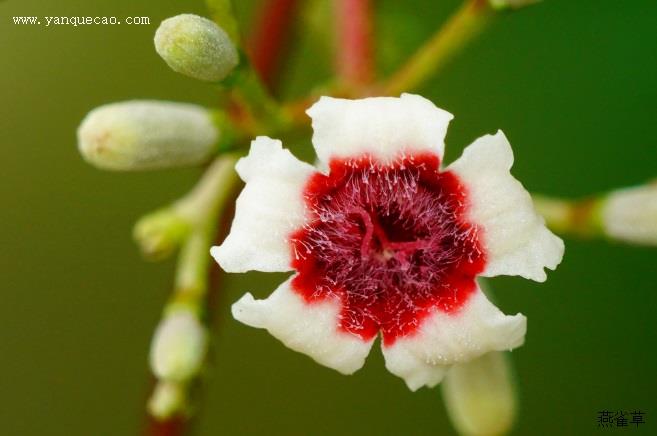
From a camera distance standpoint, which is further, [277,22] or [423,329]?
[277,22]

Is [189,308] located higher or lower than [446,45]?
lower

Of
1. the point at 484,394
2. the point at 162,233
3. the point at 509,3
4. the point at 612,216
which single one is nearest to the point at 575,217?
the point at 612,216

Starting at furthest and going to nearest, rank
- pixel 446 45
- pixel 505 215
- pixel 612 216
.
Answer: pixel 612 216, pixel 446 45, pixel 505 215

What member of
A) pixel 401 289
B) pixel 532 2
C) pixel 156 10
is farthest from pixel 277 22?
pixel 401 289

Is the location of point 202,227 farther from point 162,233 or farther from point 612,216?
point 612,216

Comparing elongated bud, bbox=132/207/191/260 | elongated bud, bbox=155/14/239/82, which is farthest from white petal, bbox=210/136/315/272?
elongated bud, bbox=132/207/191/260

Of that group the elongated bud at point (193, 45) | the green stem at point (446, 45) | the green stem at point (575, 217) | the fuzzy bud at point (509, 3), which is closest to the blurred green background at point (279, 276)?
the green stem at point (575, 217)

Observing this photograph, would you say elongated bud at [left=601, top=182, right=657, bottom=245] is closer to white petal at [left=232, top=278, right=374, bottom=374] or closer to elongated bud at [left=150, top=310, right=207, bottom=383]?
white petal at [left=232, top=278, right=374, bottom=374]

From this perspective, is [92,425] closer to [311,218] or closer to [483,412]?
[483,412]
